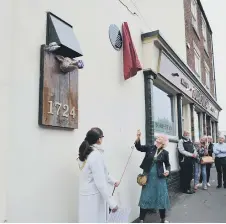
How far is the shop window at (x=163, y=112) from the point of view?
7.08 metres

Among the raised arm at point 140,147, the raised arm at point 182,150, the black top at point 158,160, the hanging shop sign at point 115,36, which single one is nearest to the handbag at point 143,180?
the black top at point 158,160

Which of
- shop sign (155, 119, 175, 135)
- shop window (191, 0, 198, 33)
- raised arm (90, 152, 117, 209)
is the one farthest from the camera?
shop window (191, 0, 198, 33)

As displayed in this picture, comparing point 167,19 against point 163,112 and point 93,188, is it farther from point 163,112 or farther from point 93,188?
point 93,188

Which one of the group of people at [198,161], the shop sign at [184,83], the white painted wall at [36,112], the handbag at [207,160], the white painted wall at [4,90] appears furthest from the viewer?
the shop sign at [184,83]

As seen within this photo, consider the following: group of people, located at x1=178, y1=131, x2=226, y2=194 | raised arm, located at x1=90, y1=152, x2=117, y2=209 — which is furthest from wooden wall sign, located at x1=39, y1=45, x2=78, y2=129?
group of people, located at x1=178, y1=131, x2=226, y2=194

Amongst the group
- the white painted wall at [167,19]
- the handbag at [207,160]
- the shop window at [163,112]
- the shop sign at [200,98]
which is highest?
the white painted wall at [167,19]

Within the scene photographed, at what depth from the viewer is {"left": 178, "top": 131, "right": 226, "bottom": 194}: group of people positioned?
25.7ft

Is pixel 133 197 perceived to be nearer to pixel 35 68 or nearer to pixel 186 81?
pixel 35 68

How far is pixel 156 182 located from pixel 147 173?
0.21m

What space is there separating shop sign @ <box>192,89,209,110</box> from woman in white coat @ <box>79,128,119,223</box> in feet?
25.9

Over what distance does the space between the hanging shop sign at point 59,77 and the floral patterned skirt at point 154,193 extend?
1891 millimetres

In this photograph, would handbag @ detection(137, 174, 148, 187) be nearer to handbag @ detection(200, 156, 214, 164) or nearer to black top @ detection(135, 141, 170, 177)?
black top @ detection(135, 141, 170, 177)

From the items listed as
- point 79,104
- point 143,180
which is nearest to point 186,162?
point 143,180

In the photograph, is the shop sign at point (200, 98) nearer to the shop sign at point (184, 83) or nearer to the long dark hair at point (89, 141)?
the shop sign at point (184, 83)
